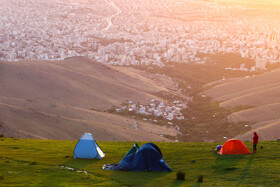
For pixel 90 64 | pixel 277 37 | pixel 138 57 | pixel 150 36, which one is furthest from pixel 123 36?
pixel 90 64

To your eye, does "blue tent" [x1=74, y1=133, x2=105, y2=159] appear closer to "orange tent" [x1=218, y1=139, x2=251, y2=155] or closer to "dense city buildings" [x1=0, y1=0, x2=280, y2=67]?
"orange tent" [x1=218, y1=139, x2=251, y2=155]

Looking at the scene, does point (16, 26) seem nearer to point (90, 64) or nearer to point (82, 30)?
point (82, 30)

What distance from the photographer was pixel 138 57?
130500mm

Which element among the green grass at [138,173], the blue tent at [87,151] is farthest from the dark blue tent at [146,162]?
the blue tent at [87,151]

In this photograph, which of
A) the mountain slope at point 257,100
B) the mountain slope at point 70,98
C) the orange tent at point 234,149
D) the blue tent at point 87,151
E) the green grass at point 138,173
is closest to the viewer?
the green grass at point 138,173

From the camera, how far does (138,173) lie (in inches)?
686

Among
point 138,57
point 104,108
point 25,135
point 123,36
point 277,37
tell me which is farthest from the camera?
point 277,37

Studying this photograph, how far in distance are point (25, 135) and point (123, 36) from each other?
136 metres

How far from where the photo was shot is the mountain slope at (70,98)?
138ft

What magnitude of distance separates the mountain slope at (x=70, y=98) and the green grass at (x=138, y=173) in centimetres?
1602

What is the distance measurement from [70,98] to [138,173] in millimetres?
48141

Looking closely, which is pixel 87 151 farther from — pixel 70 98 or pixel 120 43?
pixel 120 43

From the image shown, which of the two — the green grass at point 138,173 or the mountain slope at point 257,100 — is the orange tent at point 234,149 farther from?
the mountain slope at point 257,100

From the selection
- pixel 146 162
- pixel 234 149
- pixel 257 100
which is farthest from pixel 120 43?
pixel 146 162
